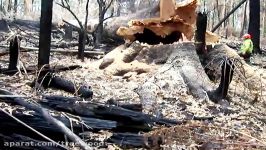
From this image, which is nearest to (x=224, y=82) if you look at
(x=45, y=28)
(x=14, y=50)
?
(x=45, y=28)

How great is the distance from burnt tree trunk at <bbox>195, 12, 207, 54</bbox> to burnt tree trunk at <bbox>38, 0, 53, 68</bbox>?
2857mm

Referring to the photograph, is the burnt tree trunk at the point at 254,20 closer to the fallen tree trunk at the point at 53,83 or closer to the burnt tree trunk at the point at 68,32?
the burnt tree trunk at the point at 68,32

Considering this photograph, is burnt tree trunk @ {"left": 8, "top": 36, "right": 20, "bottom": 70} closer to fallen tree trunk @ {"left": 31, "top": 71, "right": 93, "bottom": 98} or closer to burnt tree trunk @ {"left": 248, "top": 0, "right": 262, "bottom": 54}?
fallen tree trunk @ {"left": 31, "top": 71, "right": 93, "bottom": 98}

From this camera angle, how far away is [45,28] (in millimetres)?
6922

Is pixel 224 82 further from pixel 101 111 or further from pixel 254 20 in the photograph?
pixel 254 20

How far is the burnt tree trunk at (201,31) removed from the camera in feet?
26.3

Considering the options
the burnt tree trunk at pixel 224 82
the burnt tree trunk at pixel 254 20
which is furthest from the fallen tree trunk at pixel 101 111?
the burnt tree trunk at pixel 254 20

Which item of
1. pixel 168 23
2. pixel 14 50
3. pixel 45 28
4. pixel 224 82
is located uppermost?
pixel 168 23

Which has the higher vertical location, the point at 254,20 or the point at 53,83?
the point at 254,20

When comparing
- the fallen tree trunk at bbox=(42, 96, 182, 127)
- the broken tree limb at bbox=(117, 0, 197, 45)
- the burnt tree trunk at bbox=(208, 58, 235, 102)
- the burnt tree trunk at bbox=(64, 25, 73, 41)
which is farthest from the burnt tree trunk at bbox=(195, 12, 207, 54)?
the burnt tree trunk at bbox=(64, 25, 73, 41)

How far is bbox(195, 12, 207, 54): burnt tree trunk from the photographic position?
8.02 m

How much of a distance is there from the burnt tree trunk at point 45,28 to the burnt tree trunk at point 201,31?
286 cm

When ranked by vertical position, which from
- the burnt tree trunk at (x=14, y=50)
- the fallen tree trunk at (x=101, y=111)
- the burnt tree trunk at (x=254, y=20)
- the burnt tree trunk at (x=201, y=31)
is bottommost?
the fallen tree trunk at (x=101, y=111)

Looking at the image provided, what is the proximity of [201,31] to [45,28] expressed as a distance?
298 cm
